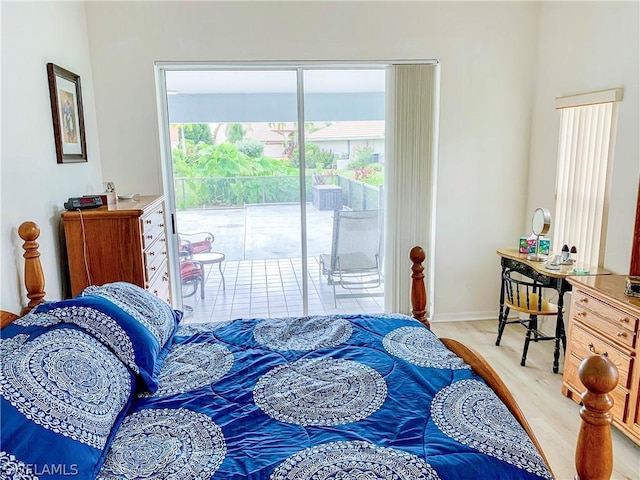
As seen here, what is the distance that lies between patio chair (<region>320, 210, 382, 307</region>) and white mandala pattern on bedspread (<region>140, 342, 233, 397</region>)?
213cm

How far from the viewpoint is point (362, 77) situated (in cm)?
393

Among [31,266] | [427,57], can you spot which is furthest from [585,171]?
[31,266]

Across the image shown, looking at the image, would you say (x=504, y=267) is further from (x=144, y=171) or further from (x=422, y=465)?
(x=144, y=171)

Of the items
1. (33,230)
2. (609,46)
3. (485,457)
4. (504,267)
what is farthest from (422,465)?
(609,46)

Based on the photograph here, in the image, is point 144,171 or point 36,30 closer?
point 36,30

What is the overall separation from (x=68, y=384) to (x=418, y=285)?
168 centimetres

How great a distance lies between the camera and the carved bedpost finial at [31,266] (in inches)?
85.4

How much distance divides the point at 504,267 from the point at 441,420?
8.20 ft

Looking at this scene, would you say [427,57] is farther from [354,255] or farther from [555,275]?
[555,275]

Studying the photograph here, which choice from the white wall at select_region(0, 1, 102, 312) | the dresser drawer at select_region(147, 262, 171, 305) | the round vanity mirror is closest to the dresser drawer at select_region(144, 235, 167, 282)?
the dresser drawer at select_region(147, 262, 171, 305)

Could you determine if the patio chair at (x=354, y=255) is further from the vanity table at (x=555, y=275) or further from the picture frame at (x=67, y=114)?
the picture frame at (x=67, y=114)

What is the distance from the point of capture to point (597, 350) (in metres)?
2.64

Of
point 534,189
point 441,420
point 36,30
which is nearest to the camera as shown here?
point 441,420

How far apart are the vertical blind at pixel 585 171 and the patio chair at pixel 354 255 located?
1.50 meters
